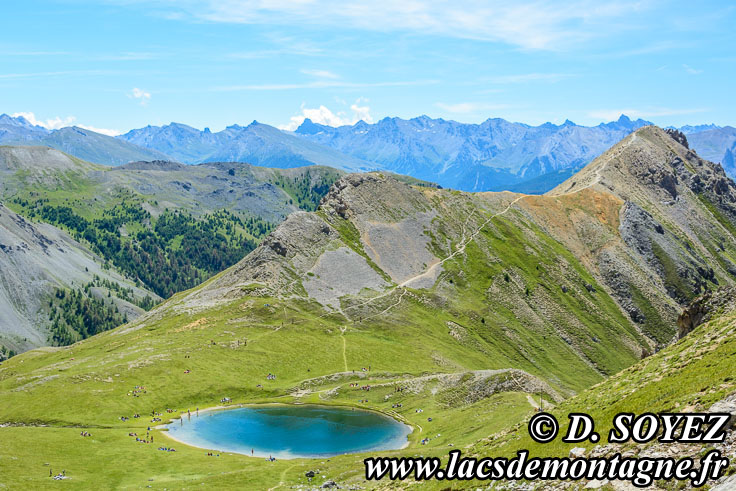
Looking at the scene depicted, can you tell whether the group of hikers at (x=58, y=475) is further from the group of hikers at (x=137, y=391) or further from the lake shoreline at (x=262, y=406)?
the group of hikers at (x=137, y=391)

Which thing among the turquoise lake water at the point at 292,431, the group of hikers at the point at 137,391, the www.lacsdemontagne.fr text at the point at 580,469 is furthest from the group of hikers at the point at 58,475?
the www.lacsdemontagne.fr text at the point at 580,469

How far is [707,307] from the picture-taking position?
93.0 metres

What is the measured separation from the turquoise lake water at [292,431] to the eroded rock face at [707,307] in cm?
5584

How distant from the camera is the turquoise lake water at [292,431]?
372 ft

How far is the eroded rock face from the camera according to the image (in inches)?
3501

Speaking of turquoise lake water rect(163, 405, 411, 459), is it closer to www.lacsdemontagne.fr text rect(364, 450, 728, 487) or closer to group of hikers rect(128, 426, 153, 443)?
group of hikers rect(128, 426, 153, 443)

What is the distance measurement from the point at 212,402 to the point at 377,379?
45.3 m

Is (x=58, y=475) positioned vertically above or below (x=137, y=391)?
above

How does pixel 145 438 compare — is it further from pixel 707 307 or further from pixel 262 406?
pixel 707 307

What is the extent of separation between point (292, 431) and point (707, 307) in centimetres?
8464

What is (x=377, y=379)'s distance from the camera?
162500mm

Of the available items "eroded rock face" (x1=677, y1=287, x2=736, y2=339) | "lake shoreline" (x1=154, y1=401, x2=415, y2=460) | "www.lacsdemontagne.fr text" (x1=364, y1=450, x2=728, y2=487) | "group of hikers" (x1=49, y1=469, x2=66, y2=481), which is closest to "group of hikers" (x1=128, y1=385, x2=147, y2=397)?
"lake shoreline" (x1=154, y1=401, x2=415, y2=460)

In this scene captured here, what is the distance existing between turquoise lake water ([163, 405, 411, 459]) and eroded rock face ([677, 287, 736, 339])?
183 feet

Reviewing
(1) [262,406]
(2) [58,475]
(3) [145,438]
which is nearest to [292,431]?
(1) [262,406]
